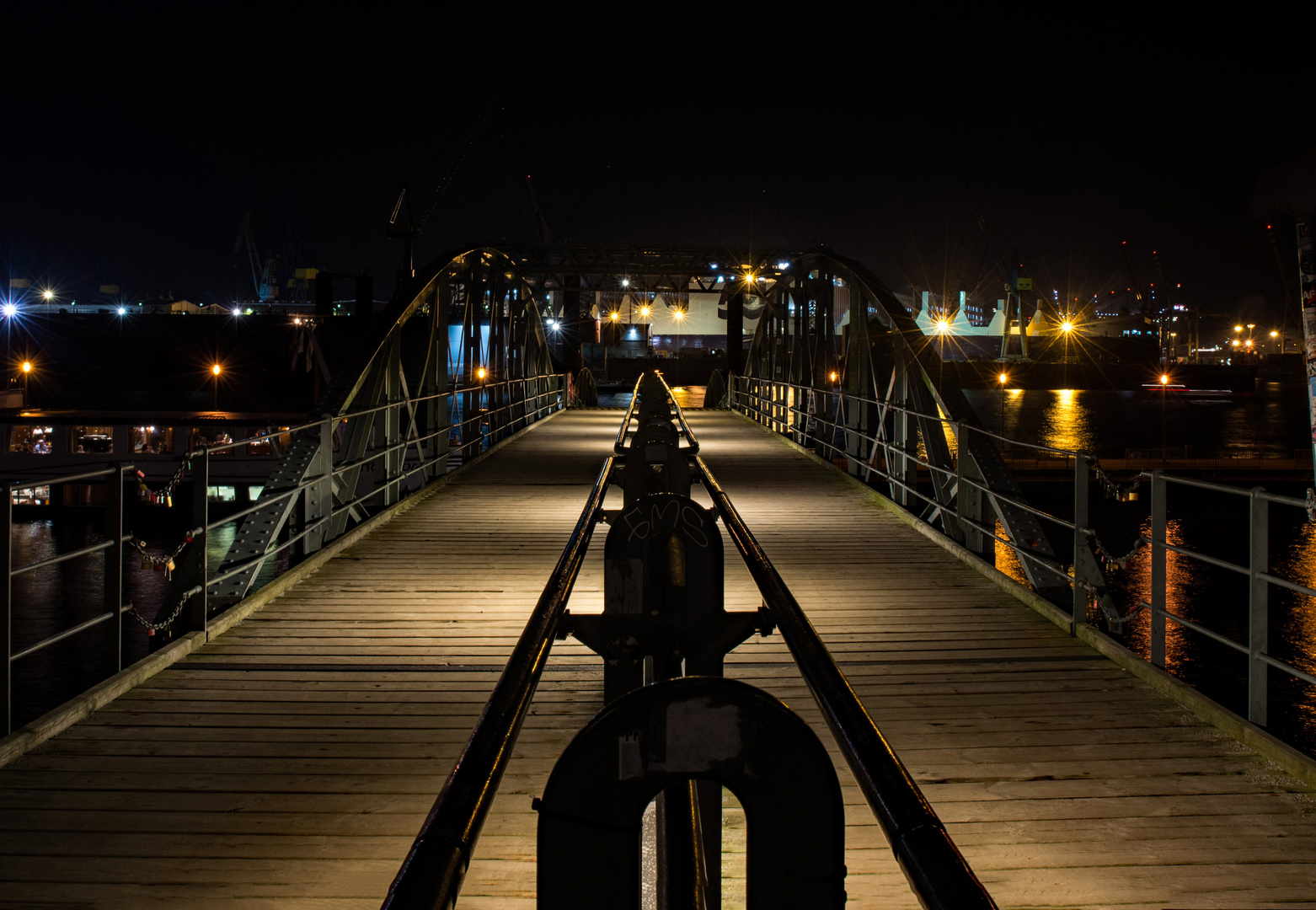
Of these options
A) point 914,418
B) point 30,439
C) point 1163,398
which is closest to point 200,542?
point 914,418

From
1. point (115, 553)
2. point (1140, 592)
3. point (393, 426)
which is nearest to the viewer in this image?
point (115, 553)

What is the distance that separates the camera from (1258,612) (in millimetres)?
4562

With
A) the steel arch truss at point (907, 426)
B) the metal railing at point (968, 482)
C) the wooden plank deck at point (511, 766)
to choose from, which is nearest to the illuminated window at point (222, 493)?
the steel arch truss at point (907, 426)

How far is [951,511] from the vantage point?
9672mm

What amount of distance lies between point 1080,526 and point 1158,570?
0.94 meters

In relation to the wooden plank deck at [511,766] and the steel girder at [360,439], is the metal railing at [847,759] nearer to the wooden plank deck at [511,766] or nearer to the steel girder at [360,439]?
the wooden plank deck at [511,766]

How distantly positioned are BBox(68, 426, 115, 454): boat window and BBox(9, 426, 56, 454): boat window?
1.01 m

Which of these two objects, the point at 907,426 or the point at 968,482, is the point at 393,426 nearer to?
the point at 968,482

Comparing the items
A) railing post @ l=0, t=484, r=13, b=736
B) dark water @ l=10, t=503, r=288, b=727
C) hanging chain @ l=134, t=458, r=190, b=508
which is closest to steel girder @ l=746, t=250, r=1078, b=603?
hanging chain @ l=134, t=458, r=190, b=508

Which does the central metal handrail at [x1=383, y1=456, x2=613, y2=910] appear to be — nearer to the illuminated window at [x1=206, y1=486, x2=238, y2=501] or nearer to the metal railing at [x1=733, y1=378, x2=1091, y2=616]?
the metal railing at [x1=733, y1=378, x2=1091, y2=616]

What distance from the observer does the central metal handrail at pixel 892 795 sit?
4.35 feet

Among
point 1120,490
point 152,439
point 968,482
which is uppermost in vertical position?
point 1120,490

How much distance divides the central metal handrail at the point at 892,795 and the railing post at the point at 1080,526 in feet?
14.9

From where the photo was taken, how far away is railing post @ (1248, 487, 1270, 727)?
4457 mm
